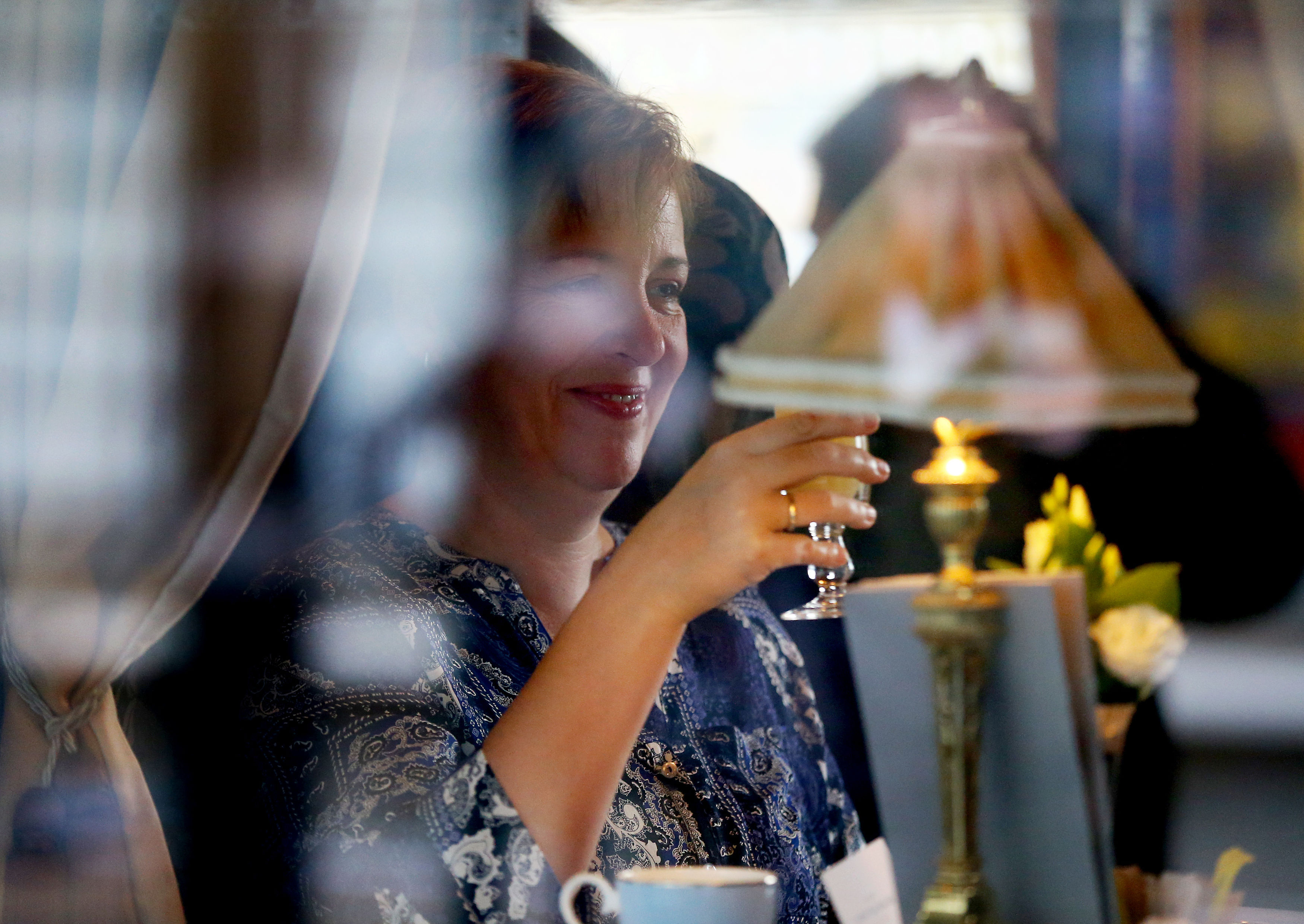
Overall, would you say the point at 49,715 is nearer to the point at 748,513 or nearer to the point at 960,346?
the point at 748,513

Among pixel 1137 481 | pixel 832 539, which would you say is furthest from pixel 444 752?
pixel 1137 481

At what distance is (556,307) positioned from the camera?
115cm

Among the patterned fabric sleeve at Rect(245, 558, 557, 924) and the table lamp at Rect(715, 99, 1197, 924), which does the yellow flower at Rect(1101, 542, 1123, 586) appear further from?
the patterned fabric sleeve at Rect(245, 558, 557, 924)

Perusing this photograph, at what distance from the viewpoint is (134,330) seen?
117 cm

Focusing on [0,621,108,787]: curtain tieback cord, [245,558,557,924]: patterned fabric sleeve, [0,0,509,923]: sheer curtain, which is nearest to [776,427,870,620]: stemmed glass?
[245,558,557,924]: patterned fabric sleeve

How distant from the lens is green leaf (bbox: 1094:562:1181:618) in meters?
1.10

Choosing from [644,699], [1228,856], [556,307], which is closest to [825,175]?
[556,307]

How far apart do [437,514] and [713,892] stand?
2.07 ft

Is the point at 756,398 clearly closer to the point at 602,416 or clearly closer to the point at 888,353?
the point at 888,353

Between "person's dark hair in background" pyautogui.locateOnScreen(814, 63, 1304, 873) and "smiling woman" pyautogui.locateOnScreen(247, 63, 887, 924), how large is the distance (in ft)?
0.61

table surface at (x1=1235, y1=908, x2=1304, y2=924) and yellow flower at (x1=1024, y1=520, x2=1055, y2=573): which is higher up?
yellow flower at (x1=1024, y1=520, x2=1055, y2=573)

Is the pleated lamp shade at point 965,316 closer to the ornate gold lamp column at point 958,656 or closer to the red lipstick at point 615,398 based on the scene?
the ornate gold lamp column at point 958,656

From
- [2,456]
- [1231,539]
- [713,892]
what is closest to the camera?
[713,892]

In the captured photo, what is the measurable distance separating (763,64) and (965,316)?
2.17 ft
